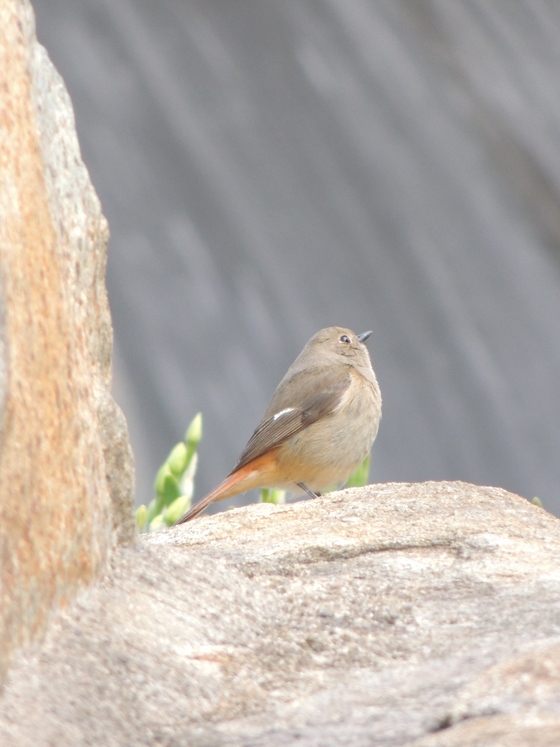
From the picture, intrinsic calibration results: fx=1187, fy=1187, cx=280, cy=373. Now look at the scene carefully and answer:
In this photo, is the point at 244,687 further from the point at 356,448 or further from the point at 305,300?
the point at 305,300

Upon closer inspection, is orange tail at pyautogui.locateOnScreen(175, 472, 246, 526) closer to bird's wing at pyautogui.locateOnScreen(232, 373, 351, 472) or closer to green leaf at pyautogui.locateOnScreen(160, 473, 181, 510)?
bird's wing at pyautogui.locateOnScreen(232, 373, 351, 472)

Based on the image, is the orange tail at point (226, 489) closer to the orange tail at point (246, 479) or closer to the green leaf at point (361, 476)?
the orange tail at point (246, 479)

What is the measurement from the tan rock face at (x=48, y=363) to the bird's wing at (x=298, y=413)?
3544mm

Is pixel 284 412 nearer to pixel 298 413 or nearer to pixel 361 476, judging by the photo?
pixel 298 413

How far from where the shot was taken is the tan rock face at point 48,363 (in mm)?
2146

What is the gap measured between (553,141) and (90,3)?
3596 millimetres

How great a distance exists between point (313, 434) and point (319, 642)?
12.3 feet

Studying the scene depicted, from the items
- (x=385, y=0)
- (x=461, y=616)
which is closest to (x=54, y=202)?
(x=461, y=616)

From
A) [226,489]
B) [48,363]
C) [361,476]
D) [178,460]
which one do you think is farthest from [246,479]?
[48,363]

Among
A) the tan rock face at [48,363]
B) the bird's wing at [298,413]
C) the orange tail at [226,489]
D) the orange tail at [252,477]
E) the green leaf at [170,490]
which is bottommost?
the tan rock face at [48,363]

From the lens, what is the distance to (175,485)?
504 centimetres

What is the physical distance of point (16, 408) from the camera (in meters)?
2.14

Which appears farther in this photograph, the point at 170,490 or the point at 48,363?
the point at 170,490

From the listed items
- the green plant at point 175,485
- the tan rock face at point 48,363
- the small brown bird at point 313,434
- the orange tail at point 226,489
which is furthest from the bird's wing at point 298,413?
the tan rock face at point 48,363
